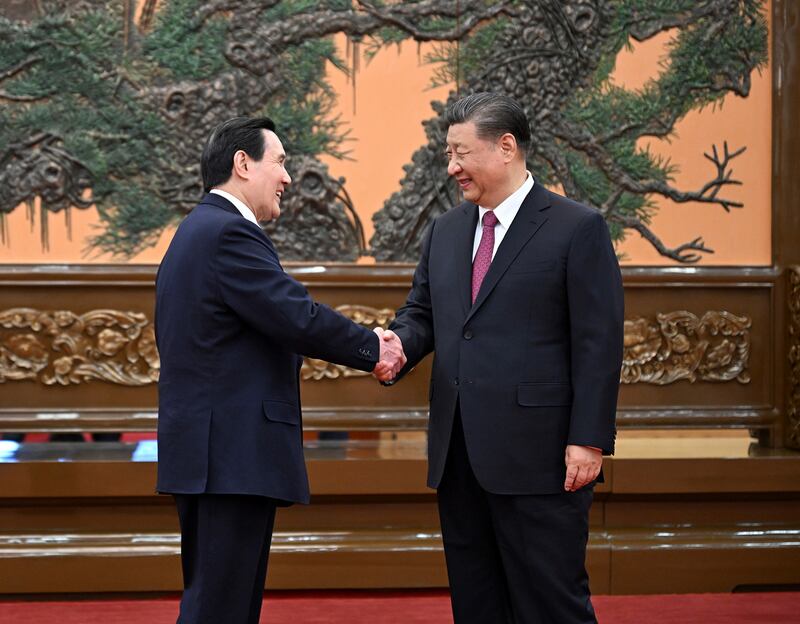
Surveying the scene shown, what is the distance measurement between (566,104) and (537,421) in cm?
233

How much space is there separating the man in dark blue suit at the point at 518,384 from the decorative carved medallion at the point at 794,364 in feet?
7.38

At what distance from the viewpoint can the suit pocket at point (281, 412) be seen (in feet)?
8.97

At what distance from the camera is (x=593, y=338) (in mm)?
2678

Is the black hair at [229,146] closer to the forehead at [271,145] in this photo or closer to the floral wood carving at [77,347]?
the forehead at [271,145]

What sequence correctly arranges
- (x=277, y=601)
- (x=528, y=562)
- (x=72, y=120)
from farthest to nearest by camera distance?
(x=72, y=120) → (x=277, y=601) → (x=528, y=562)

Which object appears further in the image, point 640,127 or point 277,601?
point 640,127

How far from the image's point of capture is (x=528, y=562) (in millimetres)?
2701

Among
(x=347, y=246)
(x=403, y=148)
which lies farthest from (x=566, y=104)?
(x=347, y=246)

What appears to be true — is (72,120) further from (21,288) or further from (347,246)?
(347,246)

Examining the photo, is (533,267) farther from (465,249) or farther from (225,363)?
(225,363)

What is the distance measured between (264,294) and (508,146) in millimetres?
782

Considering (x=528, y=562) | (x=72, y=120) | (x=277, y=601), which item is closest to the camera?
(x=528, y=562)

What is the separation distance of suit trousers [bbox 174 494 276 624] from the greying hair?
116 cm

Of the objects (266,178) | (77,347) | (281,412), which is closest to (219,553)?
(281,412)
